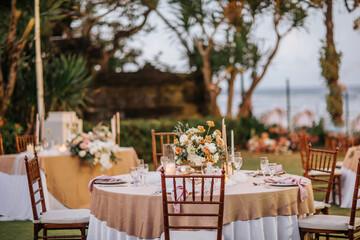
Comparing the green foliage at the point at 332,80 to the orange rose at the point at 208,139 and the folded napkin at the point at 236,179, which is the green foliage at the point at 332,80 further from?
the orange rose at the point at 208,139

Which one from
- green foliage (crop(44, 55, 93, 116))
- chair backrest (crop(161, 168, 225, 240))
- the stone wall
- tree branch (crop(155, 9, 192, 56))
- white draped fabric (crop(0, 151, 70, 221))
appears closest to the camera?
chair backrest (crop(161, 168, 225, 240))

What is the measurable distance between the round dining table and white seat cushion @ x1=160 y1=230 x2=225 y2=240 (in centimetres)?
9

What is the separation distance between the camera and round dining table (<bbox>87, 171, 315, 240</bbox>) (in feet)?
10.6

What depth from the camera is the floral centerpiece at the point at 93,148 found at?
19.0 ft

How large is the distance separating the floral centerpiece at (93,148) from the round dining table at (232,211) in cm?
223

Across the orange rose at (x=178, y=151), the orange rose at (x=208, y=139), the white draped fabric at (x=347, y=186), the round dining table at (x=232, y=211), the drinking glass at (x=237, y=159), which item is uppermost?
the orange rose at (x=208, y=139)

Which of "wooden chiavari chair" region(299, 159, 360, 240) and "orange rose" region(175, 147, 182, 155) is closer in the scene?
"wooden chiavari chair" region(299, 159, 360, 240)

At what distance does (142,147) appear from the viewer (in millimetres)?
10617

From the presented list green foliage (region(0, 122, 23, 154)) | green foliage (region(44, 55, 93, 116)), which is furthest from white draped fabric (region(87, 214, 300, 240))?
green foliage (region(44, 55, 93, 116))

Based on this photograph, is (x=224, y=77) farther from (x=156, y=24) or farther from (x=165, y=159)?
(x=165, y=159)

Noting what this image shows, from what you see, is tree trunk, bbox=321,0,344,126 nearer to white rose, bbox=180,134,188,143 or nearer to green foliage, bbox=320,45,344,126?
green foliage, bbox=320,45,344,126

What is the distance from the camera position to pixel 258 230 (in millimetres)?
3311

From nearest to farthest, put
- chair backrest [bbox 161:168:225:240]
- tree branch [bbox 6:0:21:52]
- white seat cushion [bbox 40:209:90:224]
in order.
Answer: chair backrest [bbox 161:168:225:240]
white seat cushion [bbox 40:209:90:224]
tree branch [bbox 6:0:21:52]

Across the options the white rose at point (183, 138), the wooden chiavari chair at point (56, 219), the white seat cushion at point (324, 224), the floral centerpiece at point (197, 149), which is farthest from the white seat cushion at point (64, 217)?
the white seat cushion at point (324, 224)
